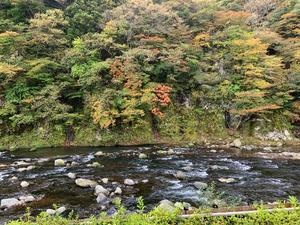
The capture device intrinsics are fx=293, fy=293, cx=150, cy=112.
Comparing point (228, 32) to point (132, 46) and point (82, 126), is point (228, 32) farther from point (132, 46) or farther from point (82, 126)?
point (82, 126)

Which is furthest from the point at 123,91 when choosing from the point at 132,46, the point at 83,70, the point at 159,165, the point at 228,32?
the point at 228,32

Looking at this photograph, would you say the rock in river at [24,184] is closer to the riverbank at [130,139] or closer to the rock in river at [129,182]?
the rock in river at [129,182]

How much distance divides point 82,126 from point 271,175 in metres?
13.7

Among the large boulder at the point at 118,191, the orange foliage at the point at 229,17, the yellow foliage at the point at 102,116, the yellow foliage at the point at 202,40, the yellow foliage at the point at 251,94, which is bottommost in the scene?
the large boulder at the point at 118,191

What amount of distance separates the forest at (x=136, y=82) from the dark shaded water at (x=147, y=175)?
9.07ft

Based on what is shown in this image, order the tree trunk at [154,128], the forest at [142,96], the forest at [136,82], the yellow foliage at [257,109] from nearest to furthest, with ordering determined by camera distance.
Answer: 1. the forest at [142,96]
2. the forest at [136,82]
3. the yellow foliage at [257,109]
4. the tree trunk at [154,128]

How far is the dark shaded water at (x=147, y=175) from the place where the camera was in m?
10.4

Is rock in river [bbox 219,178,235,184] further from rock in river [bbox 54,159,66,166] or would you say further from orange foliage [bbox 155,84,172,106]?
orange foliage [bbox 155,84,172,106]

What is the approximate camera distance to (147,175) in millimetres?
13312

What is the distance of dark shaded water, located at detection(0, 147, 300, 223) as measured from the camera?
10.4 meters

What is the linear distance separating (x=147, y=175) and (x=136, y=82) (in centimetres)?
944

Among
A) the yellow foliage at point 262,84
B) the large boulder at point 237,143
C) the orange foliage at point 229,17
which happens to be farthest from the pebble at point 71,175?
the orange foliage at point 229,17

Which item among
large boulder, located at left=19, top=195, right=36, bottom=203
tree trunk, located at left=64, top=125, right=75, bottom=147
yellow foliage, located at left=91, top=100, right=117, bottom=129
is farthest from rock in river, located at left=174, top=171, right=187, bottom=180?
tree trunk, located at left=64, top=125, right=75, bottom=147

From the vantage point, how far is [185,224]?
5.75 metres
